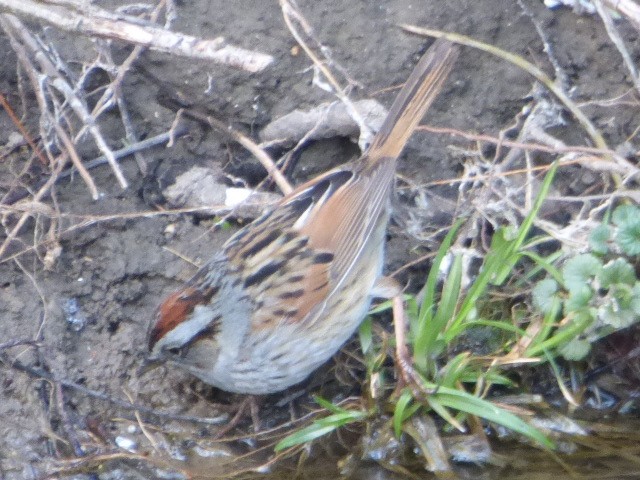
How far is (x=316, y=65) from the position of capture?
507 centimetres

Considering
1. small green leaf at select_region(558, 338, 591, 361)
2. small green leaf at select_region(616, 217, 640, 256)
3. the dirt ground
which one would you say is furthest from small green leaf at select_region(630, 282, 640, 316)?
the dirt ground

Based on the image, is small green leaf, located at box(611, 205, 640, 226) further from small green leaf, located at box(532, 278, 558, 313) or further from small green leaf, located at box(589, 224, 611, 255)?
small green leaf, located at box(532, 278, 558, 313)

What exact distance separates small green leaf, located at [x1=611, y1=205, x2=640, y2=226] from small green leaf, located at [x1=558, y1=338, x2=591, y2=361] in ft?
1.71

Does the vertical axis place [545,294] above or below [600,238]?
below

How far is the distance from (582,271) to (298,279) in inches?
46.5

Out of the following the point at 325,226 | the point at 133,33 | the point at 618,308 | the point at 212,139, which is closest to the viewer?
the point at 133,33

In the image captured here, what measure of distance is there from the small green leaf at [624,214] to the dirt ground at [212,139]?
1.73ft

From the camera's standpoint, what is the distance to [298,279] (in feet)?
14.9

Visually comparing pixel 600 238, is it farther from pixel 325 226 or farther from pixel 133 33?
pixel 133 33

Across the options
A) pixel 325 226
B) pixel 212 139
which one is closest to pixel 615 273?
pixel 325 226

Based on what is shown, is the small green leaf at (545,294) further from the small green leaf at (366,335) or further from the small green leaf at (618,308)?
the small green leaf at (366,335)

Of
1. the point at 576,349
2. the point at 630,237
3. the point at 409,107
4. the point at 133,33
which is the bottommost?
the point at 576,349

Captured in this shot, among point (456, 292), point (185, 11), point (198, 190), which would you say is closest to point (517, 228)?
point (456, 292)

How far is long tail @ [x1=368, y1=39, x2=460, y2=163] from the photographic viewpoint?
471cm
